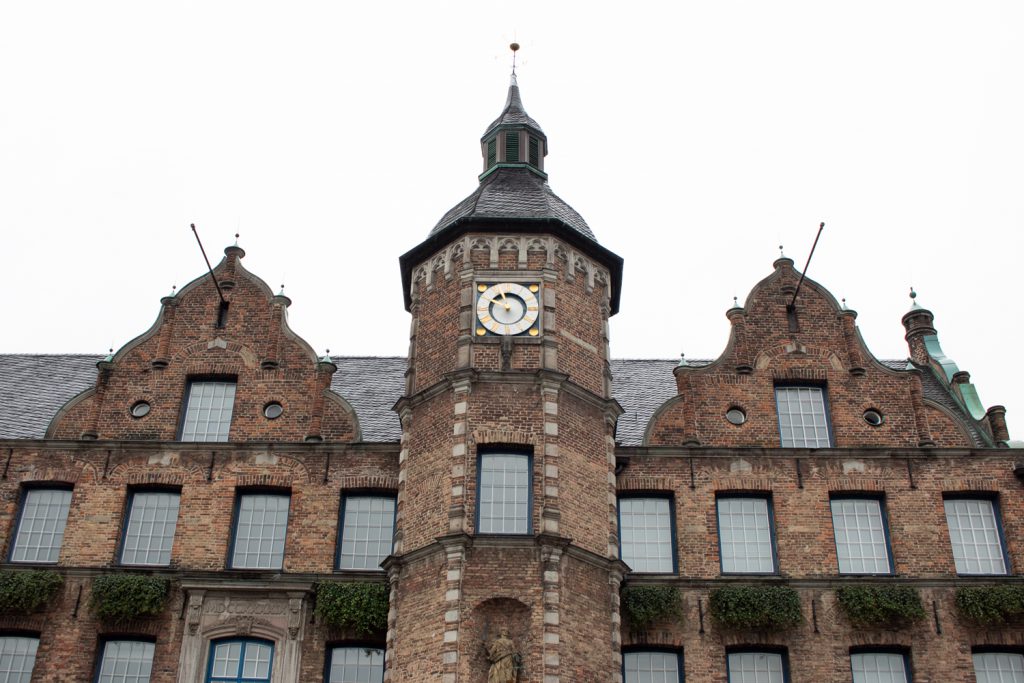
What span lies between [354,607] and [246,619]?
211cm

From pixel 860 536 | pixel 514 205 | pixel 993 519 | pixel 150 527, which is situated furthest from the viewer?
pixel 514 205

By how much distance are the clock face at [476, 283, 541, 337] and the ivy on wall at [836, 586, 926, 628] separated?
808 cm

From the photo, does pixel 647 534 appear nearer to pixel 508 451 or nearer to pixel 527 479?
pixel 527 479

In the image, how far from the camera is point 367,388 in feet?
96.3

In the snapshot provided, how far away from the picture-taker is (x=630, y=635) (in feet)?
74.7

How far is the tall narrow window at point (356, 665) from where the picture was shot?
22.5m

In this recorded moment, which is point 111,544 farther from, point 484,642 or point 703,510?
point 703,510

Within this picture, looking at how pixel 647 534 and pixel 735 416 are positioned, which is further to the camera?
pixel 735 416

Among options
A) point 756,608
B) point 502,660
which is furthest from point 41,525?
point 756,608

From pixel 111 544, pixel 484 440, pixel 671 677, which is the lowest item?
pixel 671 677

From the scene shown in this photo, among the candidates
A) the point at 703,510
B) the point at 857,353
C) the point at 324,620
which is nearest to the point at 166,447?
the point at 324,620

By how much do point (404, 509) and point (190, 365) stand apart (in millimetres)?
6577

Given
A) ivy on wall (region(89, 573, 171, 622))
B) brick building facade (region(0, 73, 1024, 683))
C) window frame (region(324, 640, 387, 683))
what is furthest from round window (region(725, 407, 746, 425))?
ivy on wall (region(89, 573, 171, 622))

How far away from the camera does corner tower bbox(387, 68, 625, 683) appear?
2103 centimetres
